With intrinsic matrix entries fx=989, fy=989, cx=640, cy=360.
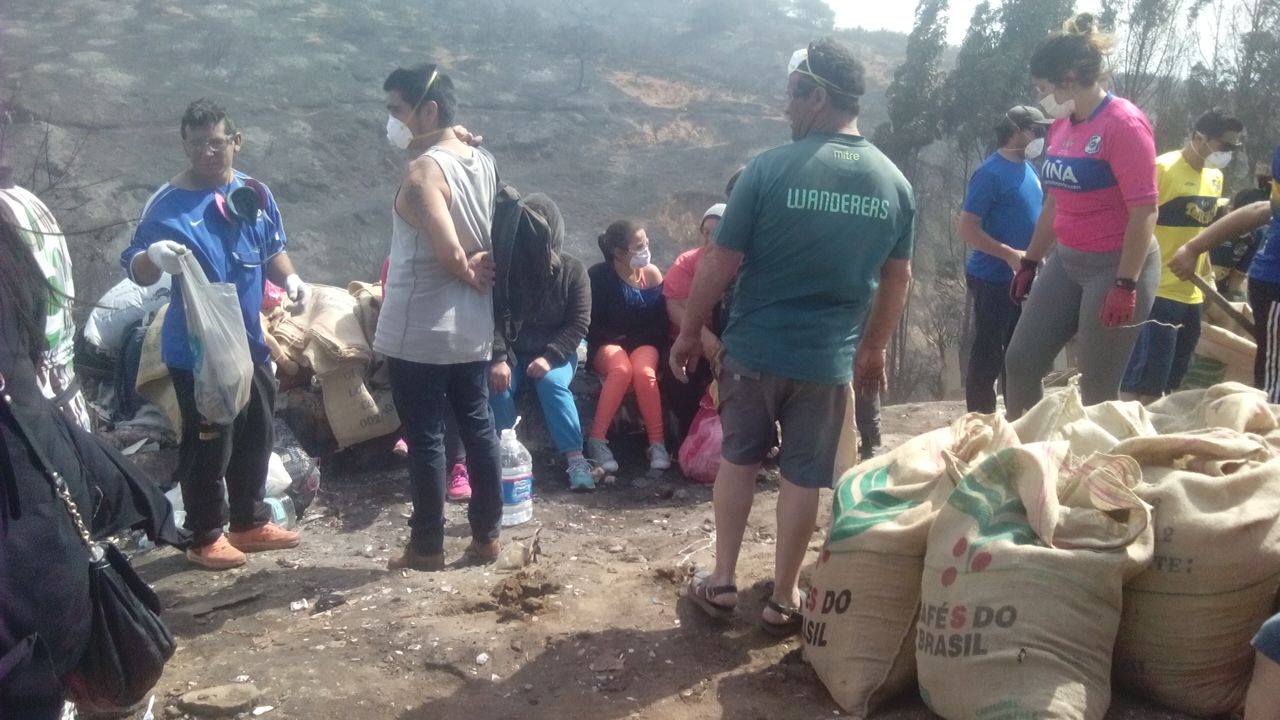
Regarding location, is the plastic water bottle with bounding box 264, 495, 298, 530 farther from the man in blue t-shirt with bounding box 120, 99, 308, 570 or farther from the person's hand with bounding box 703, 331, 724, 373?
the person's hand with bounding box 703, 331, 724, 373

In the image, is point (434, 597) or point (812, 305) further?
point (434, 597)

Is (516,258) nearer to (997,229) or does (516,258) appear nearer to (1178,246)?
(997,229)

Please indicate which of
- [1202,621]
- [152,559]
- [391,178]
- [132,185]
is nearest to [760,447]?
[1202,621]

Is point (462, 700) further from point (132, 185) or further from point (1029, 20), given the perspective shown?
point (1029, 20)

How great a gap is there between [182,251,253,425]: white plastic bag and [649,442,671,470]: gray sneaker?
8.37 feet

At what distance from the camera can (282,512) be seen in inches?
190

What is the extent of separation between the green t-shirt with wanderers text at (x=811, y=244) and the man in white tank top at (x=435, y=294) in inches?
46.8

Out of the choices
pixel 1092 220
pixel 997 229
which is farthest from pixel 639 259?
pixel 1092 220

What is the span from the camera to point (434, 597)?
3.71 metres

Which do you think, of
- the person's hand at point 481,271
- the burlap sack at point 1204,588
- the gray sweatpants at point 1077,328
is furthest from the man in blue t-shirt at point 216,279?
the burlap sack at point 1204,588

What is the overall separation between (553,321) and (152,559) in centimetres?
242

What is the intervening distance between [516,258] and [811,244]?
1.93 m

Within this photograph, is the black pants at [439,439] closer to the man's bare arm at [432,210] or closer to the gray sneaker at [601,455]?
the man's bare arm at [432,210]

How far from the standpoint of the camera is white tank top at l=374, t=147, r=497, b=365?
12.3 feet
